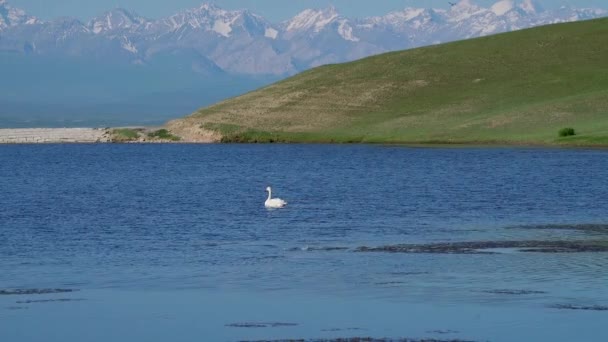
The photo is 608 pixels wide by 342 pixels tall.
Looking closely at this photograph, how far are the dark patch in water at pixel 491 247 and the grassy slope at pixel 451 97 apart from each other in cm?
5062

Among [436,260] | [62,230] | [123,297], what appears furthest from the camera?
[62,230]

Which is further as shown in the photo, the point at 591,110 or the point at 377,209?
the point at 591,110

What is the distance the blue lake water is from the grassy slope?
103ft

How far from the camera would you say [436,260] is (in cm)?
3011

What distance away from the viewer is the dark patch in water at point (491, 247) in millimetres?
31688

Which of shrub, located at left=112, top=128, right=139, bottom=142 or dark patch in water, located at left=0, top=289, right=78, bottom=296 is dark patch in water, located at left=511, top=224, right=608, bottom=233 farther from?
shrub, located at left=112, top=128, right=139, bottom=142

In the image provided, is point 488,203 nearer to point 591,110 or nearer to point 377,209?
point 377,209

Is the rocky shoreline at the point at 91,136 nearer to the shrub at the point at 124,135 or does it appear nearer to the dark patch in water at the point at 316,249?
the shrub at the point at 124,135

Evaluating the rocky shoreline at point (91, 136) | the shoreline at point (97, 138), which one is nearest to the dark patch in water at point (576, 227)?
the shoreline at point (97, 138)

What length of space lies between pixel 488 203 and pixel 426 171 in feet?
63.2

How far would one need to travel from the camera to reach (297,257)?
102ft

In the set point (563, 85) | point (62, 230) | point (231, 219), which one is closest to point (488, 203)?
point (231, 219)

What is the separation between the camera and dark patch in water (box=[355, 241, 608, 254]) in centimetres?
3169

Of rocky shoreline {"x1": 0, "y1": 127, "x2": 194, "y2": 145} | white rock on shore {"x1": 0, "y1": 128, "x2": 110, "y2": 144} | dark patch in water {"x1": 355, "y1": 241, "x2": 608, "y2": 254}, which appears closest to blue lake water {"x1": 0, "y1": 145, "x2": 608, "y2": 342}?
dark patch in water {"x1": 355, "y1": 241, "x2": 608, "y2": 254}
